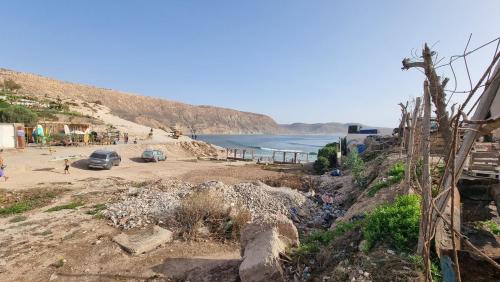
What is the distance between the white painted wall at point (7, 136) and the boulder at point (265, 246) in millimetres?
25431

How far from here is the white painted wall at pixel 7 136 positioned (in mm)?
23250

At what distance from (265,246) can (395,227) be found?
2.65m

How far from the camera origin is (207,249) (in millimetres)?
8578

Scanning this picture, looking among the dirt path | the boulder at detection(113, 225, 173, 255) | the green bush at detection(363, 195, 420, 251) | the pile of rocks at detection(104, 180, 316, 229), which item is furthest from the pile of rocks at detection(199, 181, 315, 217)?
the green bush at detection(363, 195, 420, 251)

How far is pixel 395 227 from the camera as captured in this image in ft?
18.4

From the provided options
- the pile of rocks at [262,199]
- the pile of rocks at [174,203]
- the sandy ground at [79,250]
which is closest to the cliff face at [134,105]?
the sandy ground at [79,250]

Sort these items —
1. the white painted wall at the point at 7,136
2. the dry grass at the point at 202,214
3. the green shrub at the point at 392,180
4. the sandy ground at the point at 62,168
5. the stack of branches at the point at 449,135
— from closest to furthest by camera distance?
the stack of branches at the point at 449,135 < the dry grass at the point at 202,214 < the green shrub at the point at 392,180 < the sandy ground at the point at 62,168 < the white painted wall at the point at 7,136

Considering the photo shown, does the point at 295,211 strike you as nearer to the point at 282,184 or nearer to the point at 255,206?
the point at 255,206

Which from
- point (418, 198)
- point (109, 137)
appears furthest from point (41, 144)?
point (418, 198)

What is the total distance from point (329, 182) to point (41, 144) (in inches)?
1025

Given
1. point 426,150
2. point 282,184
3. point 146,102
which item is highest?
point 146,102

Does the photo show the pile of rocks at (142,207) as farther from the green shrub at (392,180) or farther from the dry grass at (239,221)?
the green shrub at (392,180)

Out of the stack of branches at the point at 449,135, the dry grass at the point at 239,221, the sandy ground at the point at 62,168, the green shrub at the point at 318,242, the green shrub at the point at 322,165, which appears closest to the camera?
the stack of branches at the point at 449,135

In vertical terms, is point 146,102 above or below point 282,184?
above
